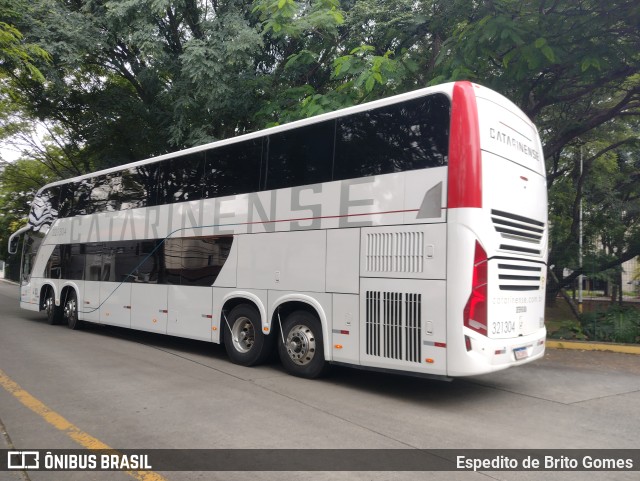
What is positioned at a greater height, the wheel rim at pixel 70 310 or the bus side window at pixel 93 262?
the bus side window at pixel 93 262

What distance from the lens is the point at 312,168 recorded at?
303 inches

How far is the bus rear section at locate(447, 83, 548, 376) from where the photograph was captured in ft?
19.4

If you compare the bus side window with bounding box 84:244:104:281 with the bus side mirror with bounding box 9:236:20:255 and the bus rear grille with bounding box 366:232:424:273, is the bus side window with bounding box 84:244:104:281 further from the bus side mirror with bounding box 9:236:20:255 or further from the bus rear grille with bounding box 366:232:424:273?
the bus rear grille with bounding box 366:232:424:273

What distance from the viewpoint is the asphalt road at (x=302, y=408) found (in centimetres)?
495

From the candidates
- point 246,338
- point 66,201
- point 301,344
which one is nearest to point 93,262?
point 66,201

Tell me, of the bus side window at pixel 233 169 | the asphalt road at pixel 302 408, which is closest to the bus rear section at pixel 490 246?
the asphalt road at pixel 302 408

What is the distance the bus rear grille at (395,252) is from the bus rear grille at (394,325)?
13.1 inches

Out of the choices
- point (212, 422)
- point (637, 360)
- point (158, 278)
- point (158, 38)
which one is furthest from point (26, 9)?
point (637, 360)

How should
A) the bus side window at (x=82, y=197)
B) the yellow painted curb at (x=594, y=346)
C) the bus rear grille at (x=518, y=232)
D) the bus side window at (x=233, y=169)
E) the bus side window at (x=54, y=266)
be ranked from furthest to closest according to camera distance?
the bus side window at (x=54, y=266) → the bus side window at (x=82, y=197) → the yellow painted curb at (x=594, y=346) → the bus side window at (x=233, y=169) → the bus rear grille at (x=518, y=232)

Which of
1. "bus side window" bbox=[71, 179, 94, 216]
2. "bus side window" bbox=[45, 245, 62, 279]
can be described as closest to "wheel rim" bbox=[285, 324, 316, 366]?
"bus side window" bbox=[71, 179, 94, 216]

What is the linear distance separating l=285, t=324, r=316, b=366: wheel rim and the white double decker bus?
0.07 ft

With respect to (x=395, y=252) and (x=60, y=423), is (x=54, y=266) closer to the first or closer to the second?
(x=60, y=423)

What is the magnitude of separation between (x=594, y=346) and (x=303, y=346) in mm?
6201

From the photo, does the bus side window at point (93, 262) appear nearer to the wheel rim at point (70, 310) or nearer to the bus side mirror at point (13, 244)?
the wheel rim at point (70, 310)
